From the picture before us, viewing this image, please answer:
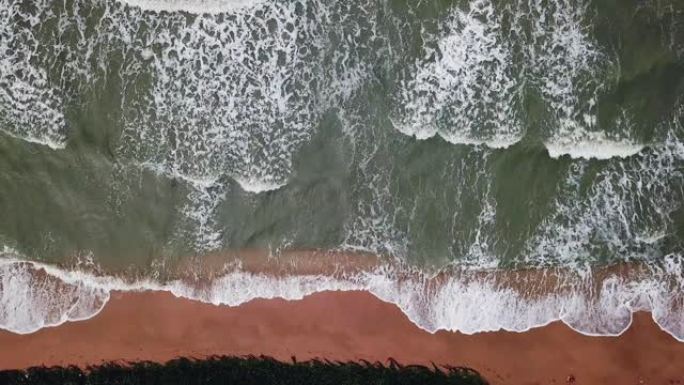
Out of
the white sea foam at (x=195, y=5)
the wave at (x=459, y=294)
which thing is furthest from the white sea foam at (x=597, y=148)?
the white sea foam at (x=195, y=5)

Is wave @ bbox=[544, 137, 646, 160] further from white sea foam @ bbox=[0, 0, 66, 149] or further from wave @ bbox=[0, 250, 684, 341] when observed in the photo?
white sea foam @ bbox=[0, 0, 66, 149]

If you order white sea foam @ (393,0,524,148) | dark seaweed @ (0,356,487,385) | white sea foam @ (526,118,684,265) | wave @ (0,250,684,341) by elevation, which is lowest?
dark seaweed @ (0,356,487,385)

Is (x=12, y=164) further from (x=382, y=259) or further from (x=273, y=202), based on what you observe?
(x=382, y=259)

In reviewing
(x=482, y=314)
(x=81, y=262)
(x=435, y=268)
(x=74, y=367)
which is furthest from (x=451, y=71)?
(x=74, y=367)

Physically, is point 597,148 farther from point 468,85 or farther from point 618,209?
point 468,85

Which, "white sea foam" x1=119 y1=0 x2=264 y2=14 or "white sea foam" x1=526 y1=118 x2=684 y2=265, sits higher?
"white sea foam" x1=119 y1=0 x2=264 y2=14

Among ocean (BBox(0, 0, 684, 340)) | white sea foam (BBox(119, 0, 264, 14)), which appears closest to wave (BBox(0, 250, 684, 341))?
ocean (BBox(0, 0, 684, 340))

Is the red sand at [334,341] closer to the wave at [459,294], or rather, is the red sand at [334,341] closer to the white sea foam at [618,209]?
the wave at [459,294]
